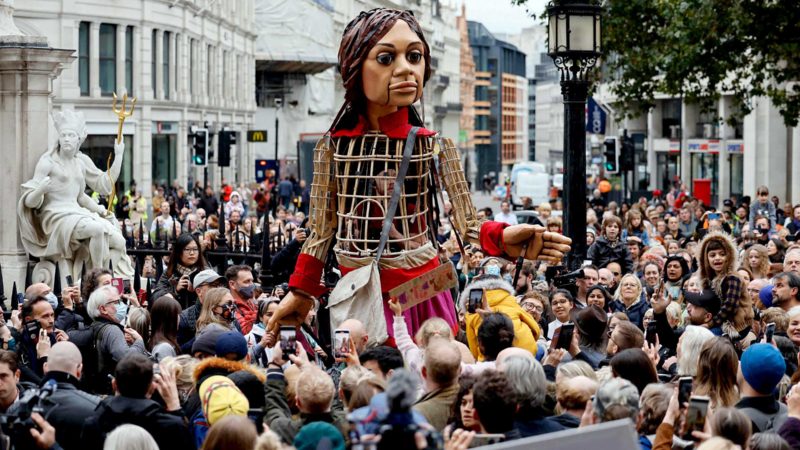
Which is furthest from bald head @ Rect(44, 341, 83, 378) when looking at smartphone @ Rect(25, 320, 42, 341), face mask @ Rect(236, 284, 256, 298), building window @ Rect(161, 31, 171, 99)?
building window @ Rect(161, 31, 171, 99)

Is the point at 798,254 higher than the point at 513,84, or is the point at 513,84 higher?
the point at 513,84

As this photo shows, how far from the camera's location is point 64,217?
14188mm

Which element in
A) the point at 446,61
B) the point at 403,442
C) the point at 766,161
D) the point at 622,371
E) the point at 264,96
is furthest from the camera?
the point at 446,61

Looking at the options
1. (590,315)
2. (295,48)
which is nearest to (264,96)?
(295,48)

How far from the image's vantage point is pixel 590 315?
30.6 ft

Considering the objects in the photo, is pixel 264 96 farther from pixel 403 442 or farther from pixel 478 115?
pixel 478 115

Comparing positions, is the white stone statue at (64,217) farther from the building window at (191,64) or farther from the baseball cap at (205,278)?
the building window at (191,64)

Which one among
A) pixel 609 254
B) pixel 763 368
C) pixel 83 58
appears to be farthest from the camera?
pixel 83 58

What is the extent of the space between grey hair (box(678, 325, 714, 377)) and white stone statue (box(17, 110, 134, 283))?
7.24 metres

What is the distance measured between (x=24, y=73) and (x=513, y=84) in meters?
175

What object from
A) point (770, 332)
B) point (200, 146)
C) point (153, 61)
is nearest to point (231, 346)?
point (770, 332)

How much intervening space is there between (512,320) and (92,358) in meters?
2.71

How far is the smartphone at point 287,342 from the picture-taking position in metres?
7.71

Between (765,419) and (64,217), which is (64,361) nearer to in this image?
(765,419)
